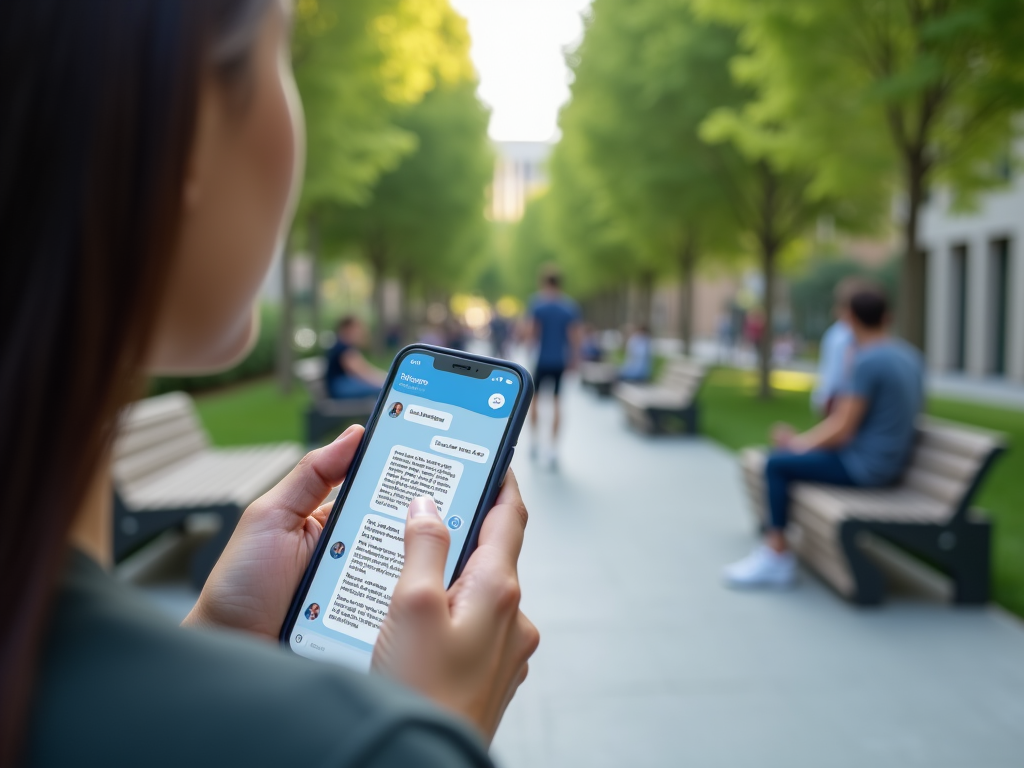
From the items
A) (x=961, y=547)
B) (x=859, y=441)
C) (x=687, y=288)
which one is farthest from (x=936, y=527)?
(x=687, y=288)

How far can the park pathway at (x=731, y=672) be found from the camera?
383cm

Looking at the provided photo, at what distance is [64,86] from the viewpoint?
64cm

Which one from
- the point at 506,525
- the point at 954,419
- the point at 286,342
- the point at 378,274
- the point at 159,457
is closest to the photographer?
the point at 506,525

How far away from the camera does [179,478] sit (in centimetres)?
671

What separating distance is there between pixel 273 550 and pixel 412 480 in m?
0.22

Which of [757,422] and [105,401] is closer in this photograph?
[105,401]

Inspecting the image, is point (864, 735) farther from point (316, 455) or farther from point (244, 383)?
point (244, 383)

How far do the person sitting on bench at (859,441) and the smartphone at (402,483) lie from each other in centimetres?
492

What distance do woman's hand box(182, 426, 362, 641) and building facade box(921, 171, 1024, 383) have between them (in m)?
24.0

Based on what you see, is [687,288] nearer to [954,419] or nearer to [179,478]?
[954,419]

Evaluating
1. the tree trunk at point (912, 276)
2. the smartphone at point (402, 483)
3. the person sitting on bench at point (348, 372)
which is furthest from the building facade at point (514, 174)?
the smartphone at point (402, 483)

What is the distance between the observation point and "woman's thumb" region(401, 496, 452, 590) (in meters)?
0.92

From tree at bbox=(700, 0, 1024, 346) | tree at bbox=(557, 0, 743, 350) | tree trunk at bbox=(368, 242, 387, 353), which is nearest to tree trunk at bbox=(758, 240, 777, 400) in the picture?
tree at bbox=(557, 0, 743, 350)

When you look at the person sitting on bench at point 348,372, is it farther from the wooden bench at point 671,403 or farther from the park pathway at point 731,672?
the park pathway at point 731,672
